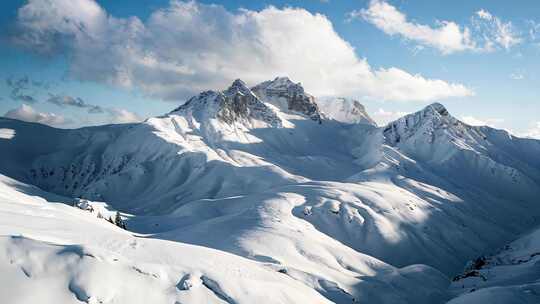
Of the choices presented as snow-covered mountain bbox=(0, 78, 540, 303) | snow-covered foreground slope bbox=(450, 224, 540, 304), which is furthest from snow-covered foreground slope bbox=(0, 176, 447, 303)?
snow-covered foreground slope bbox=(450, 224, 540, 304)

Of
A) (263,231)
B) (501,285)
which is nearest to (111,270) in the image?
(501,285)

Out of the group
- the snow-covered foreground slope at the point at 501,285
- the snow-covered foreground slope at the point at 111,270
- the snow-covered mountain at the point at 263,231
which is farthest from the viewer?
the snow-covered foreground slope at the point at 501,285

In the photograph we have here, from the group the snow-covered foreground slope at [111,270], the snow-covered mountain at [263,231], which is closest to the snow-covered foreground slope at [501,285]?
the snow-covered mountain at [263,231]

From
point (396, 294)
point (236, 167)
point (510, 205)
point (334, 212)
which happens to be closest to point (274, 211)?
point (334, 212)

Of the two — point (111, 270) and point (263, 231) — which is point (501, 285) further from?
point (111, 270)

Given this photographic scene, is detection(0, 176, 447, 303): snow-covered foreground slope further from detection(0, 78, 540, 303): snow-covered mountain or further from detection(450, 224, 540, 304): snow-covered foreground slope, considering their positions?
detection(450, 224, 540, 304): snow-covered foreground slope

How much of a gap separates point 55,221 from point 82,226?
2276 mm

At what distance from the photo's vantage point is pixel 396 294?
178ft

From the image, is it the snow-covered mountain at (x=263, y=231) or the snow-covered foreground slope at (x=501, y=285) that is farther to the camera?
the snow-covered foreground slope at (x=501, y=285)

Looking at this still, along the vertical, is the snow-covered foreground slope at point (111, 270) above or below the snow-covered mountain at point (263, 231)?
above

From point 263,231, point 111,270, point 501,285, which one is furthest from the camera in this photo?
point 263,231

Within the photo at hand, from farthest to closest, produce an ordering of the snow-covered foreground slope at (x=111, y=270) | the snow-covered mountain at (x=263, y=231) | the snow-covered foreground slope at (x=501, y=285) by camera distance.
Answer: the snow-covered foreground slope at (x=501, y=285) < the snow-covered mountain at (x=263, y=231) < the snow-covered foreground slope at (x=111, y=270)

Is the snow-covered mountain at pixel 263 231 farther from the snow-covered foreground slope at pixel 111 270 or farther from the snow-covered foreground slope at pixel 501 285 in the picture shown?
the snow-covered foreground slope at pixel 501 285

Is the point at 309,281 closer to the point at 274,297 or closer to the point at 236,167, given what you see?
the point at 274,297
